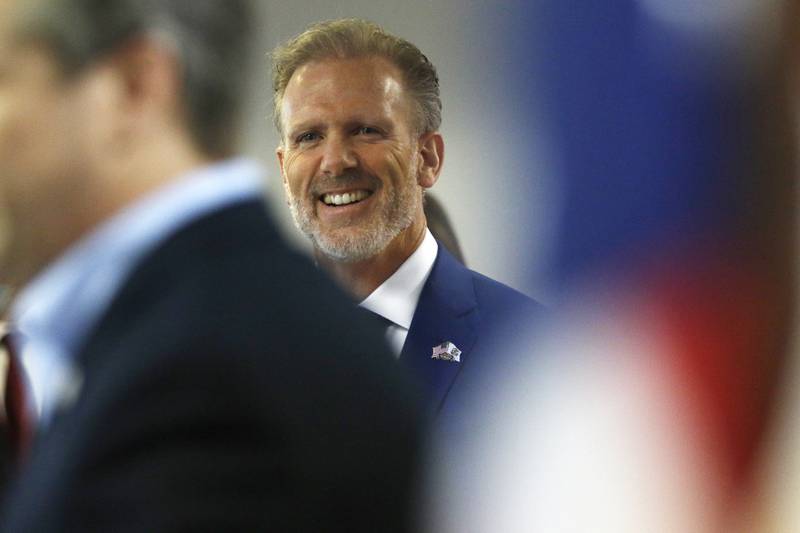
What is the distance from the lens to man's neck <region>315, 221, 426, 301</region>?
1836mm

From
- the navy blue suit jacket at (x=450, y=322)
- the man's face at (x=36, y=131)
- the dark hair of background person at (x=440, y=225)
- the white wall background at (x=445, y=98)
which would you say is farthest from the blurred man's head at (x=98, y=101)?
the dark hair of background person at (x=440, y=225)

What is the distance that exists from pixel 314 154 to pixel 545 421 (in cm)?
143

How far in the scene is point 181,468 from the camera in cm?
65

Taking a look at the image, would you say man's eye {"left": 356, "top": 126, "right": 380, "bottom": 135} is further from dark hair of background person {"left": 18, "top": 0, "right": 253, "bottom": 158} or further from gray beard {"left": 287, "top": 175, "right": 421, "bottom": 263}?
dark hair of background person {"left": 18, "top": 0, "right": 253, "bottom": 158}

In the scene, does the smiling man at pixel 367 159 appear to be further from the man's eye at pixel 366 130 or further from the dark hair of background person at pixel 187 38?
the dark hair of background person at pixel 187 38

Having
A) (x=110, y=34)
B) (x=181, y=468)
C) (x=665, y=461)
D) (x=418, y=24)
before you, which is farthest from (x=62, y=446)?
(x=418, y=24)

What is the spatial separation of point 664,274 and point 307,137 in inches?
57.7

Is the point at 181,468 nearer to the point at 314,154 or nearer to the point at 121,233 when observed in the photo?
the point at 121,233

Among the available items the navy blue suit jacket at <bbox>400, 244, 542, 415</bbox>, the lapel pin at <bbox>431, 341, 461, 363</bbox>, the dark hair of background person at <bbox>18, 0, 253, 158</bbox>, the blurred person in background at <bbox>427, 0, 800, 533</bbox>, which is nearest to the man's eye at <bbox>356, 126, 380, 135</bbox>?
the navy blue suit jacket at <bbox>400, 244, 542, 415</bbox>

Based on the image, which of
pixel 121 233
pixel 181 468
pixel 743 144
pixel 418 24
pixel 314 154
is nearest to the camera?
pixel 743 144

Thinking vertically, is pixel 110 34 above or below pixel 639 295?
above

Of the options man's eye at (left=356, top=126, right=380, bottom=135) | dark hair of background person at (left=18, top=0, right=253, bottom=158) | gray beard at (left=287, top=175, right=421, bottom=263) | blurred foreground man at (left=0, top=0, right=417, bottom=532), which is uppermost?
man's eye at (left=356, top=126, right=380, bottom=135)

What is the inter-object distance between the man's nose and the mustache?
0.04ft

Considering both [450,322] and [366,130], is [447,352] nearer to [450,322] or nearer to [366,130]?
[450,322]
